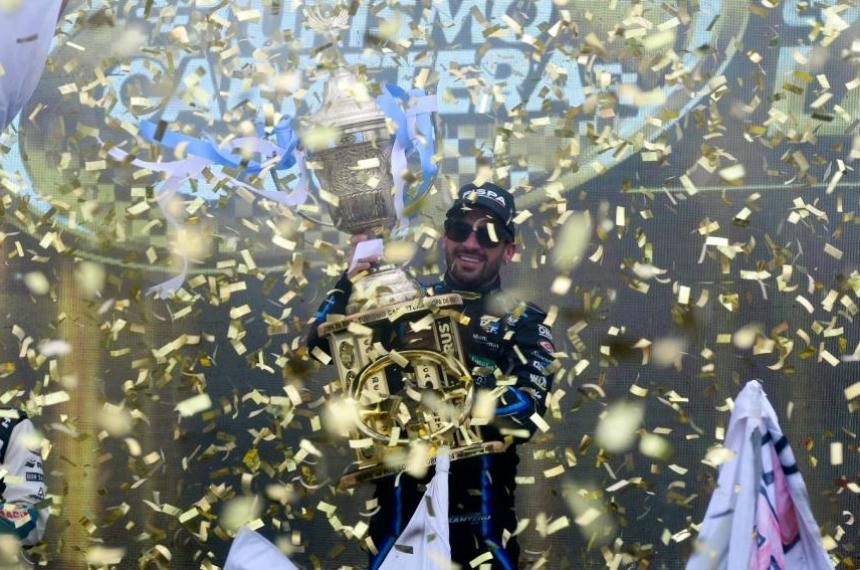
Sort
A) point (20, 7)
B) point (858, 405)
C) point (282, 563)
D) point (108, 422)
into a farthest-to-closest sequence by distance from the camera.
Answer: point (108, 422) < point (858, 405) < point (20, 7) < point (282, 563)

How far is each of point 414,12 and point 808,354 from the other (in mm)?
1793

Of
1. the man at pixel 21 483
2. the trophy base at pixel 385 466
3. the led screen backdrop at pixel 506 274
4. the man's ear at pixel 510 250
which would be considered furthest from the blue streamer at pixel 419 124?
the man at pixel 21 483

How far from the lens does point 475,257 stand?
397 centimetres

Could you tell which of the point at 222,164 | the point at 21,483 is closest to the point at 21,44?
the point at 222,164

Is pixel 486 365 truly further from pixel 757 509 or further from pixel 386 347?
pixel 757 509

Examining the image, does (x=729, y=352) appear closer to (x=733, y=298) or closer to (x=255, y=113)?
(x=733, y=298)

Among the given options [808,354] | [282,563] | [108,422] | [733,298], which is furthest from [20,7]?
[808,354]

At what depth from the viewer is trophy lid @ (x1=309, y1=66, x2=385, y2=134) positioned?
3.87 meters

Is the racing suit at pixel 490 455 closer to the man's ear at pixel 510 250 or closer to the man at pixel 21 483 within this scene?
the man's ear at pixel 510 250

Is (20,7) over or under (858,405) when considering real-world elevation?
over

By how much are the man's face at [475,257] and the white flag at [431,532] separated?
2.79 ft

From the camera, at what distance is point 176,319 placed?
406cm

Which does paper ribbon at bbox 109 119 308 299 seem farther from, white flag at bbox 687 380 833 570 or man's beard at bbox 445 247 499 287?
white flag at bbox 687 380 833 570

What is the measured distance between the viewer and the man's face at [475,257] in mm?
3959
